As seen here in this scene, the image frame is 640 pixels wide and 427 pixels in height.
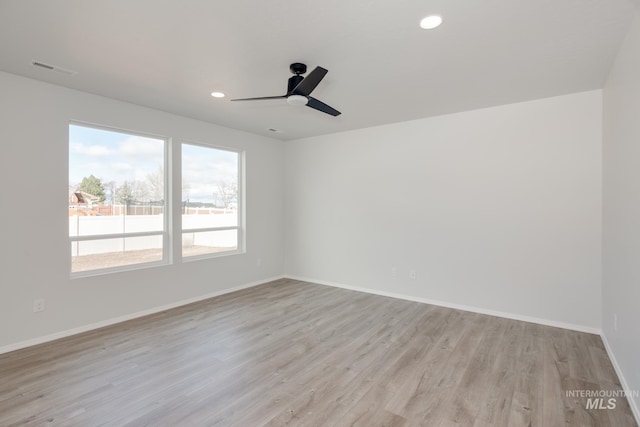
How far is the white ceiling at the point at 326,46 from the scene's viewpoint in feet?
6.55

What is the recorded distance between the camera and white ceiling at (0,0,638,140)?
1997mm

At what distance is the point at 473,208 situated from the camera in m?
4.11

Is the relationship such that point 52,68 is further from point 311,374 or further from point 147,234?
point 311,374

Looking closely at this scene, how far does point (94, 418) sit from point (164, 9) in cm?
271

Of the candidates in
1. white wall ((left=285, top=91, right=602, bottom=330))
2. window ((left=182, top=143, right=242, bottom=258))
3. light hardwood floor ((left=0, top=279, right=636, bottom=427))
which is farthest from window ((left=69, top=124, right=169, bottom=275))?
white wall ((left=285, top=91, right=602, bottom=330))

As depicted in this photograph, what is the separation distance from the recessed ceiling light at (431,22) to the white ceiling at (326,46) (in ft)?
0.15

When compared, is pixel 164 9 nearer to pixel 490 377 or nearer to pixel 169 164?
pixel 169 164

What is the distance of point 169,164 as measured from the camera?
4324 mm

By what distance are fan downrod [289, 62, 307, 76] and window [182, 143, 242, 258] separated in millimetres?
2501

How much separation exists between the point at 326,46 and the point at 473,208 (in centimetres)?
289

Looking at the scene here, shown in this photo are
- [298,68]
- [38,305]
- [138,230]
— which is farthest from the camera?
[138,230]

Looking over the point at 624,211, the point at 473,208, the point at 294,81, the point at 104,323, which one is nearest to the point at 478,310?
the point at 473,208

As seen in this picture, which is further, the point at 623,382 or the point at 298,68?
the point at 298,68

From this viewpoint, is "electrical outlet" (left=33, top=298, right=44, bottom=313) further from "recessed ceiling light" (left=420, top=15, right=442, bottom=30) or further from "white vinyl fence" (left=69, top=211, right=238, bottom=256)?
"recessed ceiling light" (left=420, top=15, right=442, bottom=30)
